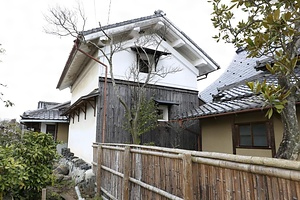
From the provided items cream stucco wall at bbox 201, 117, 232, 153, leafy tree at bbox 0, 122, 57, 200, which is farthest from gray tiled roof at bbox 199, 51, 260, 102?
leafy tree at bbox 0, 122, 57, 200

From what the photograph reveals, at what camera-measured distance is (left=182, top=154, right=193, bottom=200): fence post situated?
269 centimetres

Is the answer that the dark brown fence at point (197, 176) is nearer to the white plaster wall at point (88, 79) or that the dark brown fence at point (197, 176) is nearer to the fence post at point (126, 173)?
the fence post at point (126, 173)

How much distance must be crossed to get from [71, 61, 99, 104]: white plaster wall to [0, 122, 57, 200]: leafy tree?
374 cm

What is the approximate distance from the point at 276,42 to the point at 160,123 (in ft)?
22.1

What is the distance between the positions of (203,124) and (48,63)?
45.1 ft

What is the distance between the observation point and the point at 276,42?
3.03 metres

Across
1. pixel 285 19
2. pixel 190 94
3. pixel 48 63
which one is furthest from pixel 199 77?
pixel 48 63

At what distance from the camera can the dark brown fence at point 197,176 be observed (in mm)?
1758

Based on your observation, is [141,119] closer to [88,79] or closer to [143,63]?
[143,63]

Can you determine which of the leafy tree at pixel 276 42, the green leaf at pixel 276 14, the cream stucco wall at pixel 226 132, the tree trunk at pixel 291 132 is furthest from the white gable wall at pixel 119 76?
the green leaf at pixel 276 14

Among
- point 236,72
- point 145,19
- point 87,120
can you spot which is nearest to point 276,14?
point 145,19

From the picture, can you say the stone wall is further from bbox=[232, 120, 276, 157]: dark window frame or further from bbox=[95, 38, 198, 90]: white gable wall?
bbox=[232, 120, 276, 157]: dark window frame

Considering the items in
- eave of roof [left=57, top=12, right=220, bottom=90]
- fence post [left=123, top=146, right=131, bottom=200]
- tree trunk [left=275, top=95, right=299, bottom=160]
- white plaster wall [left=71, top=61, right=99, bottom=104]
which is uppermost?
eave of roof [left=57, top=12, right=220, bottom=90]

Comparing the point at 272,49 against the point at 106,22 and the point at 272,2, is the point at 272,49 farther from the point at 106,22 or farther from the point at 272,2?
the point at 106,22
